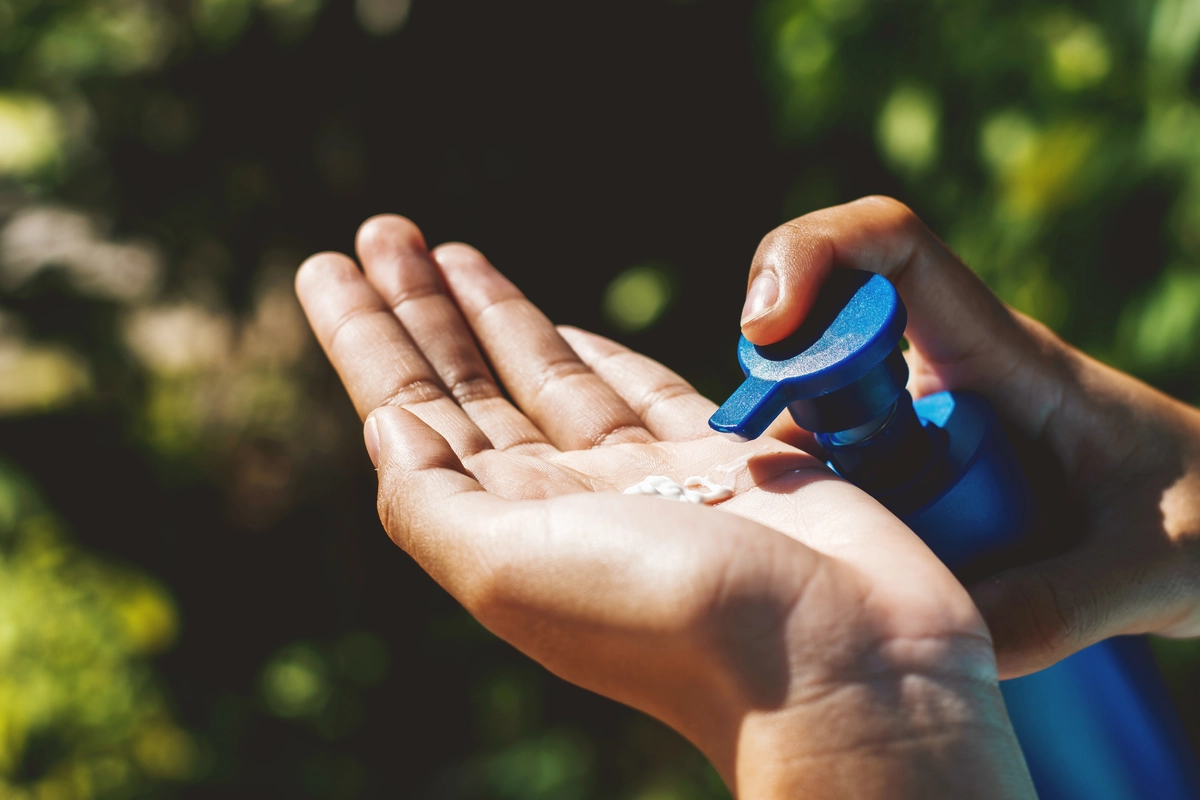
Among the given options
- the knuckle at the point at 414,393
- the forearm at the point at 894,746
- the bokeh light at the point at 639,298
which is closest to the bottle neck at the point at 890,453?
the forearm at the point at 894,746

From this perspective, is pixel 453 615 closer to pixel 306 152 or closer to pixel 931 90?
pixel 306 152

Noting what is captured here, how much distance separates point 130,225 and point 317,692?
1.23 metres

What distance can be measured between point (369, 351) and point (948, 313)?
2.35 ft

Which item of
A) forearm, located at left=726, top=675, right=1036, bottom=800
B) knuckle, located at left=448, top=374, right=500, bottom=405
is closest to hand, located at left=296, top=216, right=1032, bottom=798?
forearm, located at left=726, top=675, right=1036, bottom=800

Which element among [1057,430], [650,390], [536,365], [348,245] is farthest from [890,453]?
[348,245]

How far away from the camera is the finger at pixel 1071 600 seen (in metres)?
0.86

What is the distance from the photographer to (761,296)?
84cm

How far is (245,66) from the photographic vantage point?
6.81ft

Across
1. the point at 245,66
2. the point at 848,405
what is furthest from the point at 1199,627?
the point at 245,66

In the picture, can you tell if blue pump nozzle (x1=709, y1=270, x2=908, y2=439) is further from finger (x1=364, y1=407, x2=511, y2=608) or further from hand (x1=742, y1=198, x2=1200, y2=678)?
finger (x1=364, y1=407, x2=511, y2=608)

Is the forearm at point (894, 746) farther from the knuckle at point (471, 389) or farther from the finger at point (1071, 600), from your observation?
the knuckle at point (471, 389)

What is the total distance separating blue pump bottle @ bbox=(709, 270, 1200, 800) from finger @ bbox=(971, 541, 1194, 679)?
36 millimetres

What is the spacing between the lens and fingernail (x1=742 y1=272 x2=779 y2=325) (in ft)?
2.71

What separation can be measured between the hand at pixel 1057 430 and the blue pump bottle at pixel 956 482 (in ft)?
0.17
